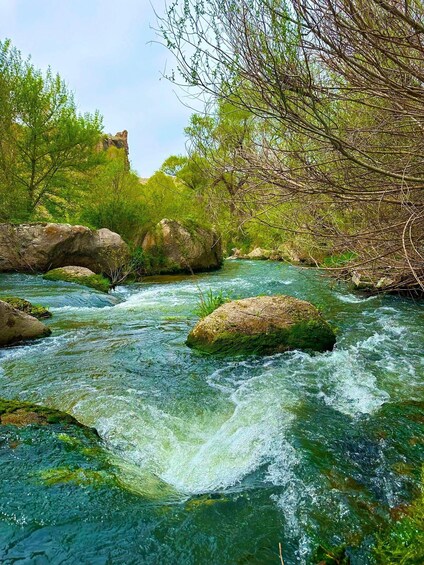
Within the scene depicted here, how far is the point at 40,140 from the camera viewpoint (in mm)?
18000

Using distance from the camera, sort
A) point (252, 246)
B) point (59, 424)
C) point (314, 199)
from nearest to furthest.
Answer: point (59, 424), point (314, 199), point (252, 246)

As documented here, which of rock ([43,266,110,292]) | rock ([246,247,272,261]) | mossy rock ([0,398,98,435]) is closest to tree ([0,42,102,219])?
rock ([43,266,110,292])

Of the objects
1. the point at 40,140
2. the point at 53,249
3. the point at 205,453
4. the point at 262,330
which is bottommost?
the point at 205,453

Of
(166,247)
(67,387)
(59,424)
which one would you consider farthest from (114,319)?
(166,247)

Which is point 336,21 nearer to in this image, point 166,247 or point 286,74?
point 286,74

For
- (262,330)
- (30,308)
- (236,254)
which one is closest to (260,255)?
(236,254)

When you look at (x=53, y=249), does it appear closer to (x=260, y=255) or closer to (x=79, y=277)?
(x=79, y=277)

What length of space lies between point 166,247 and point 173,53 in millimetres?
13923

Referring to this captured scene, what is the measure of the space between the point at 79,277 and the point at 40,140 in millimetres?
9537

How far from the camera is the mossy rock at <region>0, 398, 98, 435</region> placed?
3.08 m

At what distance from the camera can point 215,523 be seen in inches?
88.6

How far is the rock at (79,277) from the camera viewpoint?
1184 centimetres

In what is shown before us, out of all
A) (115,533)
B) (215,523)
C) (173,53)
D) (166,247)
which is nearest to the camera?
(115,533)

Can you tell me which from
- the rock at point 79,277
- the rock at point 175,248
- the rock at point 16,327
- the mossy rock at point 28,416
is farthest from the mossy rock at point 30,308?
the rock at point 175,248
